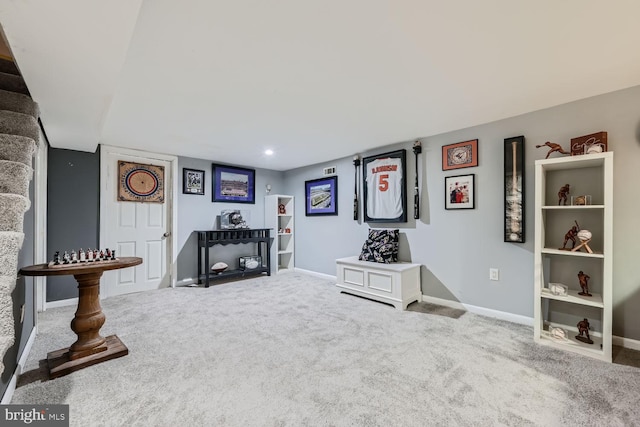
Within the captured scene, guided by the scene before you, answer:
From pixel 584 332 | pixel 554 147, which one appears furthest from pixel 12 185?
pixel 584 332

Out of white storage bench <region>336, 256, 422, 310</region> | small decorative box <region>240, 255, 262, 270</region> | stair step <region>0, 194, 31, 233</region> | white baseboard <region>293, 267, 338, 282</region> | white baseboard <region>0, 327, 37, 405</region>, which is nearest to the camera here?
stair step <region>0, 194, 31, 233</region>

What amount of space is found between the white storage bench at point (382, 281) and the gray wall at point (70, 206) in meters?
3.37

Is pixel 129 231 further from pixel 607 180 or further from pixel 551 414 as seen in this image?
pixel 607 180

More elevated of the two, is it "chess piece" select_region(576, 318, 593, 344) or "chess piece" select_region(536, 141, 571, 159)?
"chess piece" select_region(536, 141, 571, 159)

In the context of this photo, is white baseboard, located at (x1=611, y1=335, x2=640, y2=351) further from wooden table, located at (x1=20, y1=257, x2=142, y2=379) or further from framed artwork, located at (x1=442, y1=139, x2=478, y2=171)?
wooden table, located at (x1=20, y1=257, x2=142, y2=379)

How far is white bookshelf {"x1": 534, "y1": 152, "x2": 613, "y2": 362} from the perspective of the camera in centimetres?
208

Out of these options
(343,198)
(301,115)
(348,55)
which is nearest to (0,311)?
(348,55)

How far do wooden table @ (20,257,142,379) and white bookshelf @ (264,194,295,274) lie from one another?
3.13 meters

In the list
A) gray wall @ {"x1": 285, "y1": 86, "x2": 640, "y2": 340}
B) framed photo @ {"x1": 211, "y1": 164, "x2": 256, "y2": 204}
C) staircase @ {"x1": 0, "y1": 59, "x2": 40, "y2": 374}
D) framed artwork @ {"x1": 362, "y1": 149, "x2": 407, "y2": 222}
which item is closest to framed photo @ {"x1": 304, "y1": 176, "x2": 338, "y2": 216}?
gray wall @ {"x1": 285, "y1": 86, "x2": 640, "y2": 340}

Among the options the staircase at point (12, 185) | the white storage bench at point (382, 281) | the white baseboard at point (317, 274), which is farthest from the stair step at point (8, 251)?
the white baseboard at point (317, 274)

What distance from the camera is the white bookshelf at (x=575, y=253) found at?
81.8 inches

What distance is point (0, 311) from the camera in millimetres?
1115

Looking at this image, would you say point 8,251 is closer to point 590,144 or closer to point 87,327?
point 87,327

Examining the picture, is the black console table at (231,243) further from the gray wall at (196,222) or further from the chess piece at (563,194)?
the chess piece at (563,194)
